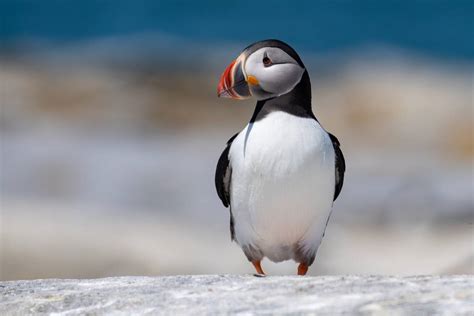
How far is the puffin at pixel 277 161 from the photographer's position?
18.0ft

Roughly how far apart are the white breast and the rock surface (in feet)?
2.51

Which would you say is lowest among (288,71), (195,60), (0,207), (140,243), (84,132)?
(288,71)

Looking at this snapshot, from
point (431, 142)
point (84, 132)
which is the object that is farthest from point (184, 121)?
point (431, 142)

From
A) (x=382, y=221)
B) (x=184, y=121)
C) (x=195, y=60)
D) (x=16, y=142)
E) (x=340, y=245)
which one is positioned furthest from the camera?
(x=195, y=60)

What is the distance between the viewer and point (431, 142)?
19.6 m

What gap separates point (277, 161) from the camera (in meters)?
5.45

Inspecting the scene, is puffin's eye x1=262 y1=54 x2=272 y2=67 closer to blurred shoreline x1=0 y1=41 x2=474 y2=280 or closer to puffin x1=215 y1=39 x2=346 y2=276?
puffin x1=215 y1=39 x2=346 y2=276

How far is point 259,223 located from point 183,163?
12.4 m

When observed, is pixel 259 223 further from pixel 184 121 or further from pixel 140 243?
pixel 184 121

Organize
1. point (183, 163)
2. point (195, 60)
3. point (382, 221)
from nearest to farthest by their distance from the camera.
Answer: point (382, 221), point (183, 163), point (195, 60)

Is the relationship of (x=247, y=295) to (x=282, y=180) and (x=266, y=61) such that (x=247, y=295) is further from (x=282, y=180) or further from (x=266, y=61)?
(x=266, y=61)

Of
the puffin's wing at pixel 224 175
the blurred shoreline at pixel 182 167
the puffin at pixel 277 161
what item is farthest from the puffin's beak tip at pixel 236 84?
the blurred shoreline at pixel 182 167

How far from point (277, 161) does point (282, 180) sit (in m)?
0.11

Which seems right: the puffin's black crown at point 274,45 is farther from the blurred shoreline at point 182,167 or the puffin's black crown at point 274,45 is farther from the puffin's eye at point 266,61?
the blurred shoreline at point 182,167
